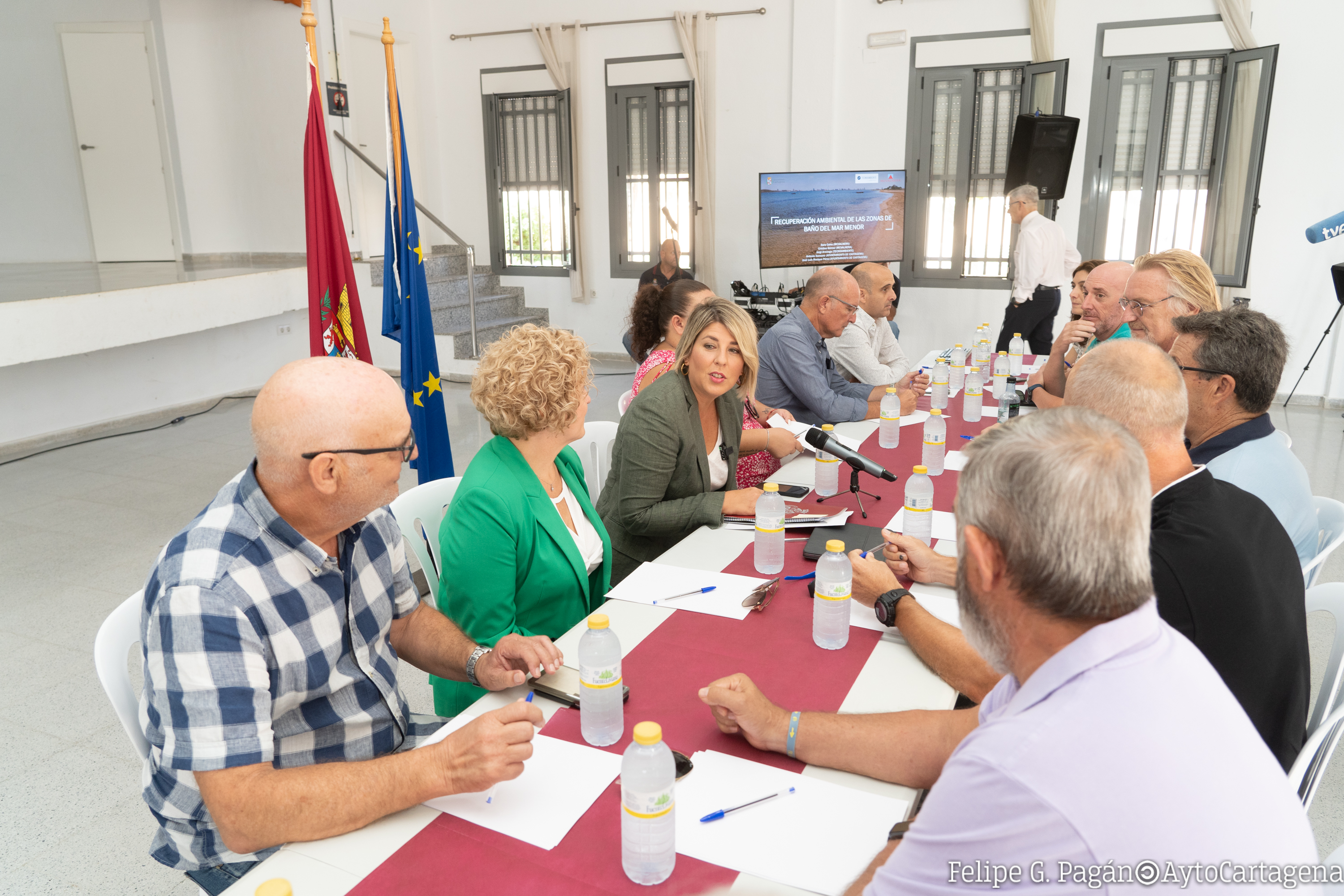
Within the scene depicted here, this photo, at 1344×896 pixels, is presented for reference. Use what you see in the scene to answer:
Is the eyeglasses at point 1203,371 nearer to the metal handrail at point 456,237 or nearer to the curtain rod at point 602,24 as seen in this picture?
the metal handrail at point 456,237

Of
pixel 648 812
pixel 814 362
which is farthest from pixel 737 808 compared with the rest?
pixel 814 362

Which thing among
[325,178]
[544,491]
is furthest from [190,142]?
[544,491]

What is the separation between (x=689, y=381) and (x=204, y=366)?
631 cm

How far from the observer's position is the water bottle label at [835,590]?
66.2 inches

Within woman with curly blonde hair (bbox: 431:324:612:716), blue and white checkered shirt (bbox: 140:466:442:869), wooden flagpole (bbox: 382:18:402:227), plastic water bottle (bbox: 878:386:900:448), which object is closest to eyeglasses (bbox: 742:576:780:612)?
woman with curly blonde hair (bbox: 431:324:612:716)

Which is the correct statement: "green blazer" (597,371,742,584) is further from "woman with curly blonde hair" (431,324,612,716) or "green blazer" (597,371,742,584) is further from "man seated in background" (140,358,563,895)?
"man seated in background" (140,358,563,895)

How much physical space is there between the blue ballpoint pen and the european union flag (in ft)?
10.0

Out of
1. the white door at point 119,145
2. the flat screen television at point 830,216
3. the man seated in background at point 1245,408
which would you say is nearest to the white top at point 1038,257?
the flat screen television at point 830,216

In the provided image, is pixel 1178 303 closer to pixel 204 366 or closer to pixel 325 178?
pixel 325 178

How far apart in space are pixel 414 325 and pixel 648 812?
3.41 m

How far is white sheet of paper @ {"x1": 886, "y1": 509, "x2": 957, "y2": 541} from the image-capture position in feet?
7.89

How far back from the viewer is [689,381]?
9.13 feet

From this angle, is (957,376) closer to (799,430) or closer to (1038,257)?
(799,430)

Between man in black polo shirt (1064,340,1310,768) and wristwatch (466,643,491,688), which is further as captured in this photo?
wristwatch (466,643,491,688)
